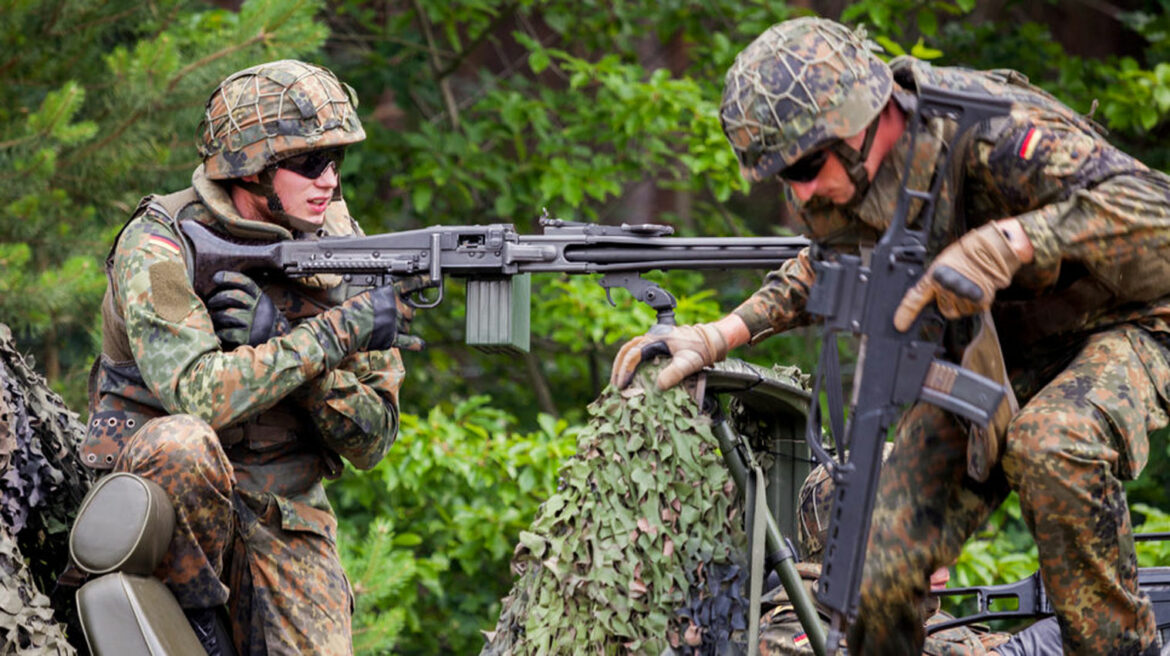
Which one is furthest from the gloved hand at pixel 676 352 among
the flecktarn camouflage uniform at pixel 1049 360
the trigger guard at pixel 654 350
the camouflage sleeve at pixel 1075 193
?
the camouflage sleeve at pixel 1075 193

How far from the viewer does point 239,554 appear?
483 centimetres

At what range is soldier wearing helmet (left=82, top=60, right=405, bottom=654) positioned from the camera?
453 cm

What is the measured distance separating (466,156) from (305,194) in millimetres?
5036

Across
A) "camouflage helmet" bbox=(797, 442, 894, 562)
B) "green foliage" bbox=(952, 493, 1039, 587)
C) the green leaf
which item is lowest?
"green foliage" bbox=(952, 493, 1039, 587)

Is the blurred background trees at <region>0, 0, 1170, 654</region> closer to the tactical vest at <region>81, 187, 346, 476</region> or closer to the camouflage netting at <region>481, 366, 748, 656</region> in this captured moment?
the tactical vest at <region>81, 187, 346, 476</region>

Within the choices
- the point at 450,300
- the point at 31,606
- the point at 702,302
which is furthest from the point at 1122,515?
the point at 450,300

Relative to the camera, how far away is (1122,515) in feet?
12.4

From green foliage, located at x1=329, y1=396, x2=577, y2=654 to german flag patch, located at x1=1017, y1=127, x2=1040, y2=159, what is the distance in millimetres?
4761

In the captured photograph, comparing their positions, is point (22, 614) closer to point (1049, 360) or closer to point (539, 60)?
point (1049, 360)

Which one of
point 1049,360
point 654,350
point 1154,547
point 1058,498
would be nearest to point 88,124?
point 654,350

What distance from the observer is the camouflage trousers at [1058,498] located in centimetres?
369

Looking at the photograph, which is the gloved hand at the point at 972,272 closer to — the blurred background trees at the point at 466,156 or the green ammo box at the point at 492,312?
the green ammo box at the point at 492,312

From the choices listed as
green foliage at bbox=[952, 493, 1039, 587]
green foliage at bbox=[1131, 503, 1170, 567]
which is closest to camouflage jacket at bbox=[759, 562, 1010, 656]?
green foliage at bbox=[952, 493, 1039, 587]

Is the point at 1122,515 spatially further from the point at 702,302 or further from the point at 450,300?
the point at 450,300
